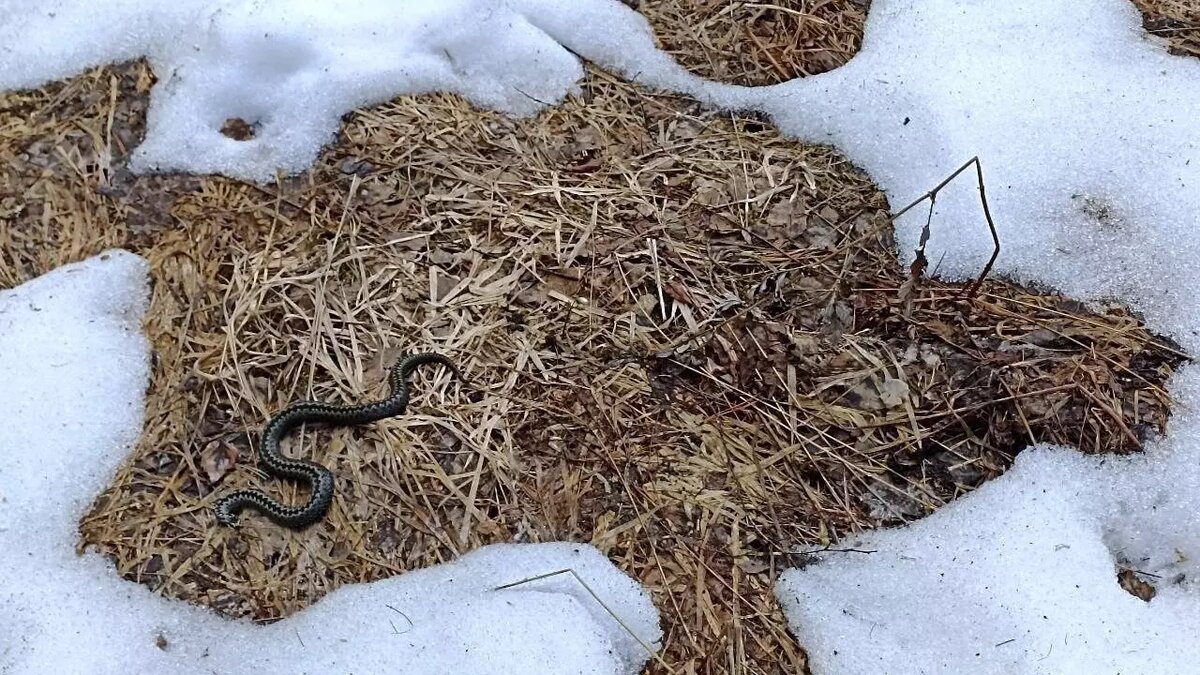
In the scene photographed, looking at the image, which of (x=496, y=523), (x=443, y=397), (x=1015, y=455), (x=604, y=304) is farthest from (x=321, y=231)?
(x=1015, y=455)

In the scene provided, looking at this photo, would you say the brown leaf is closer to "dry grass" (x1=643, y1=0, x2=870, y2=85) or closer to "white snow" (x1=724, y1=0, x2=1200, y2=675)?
"white snow" (x1=724, y1=0, x2=1200, y2=675)

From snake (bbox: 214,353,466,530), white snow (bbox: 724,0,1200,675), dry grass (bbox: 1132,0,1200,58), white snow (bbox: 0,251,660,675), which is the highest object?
dry grass (bbox: 1132,0,1200,58)

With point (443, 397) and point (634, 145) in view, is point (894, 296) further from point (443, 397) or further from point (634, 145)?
point (443, 397)

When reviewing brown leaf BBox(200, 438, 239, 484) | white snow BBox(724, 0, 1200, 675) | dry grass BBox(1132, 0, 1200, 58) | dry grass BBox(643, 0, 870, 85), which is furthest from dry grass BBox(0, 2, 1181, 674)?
dry grass BBox(1132, 0, 1200, 58)

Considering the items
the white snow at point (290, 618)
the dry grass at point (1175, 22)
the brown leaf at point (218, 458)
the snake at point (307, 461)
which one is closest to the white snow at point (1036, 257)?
the dry grass at point (1175, 22)

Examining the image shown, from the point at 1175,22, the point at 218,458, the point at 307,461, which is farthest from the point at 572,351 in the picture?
the point at 1175,22

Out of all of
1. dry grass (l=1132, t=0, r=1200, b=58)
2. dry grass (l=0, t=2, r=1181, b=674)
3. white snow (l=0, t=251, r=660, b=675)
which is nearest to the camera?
white snow (l=0, t=251, r=660, b=675)
